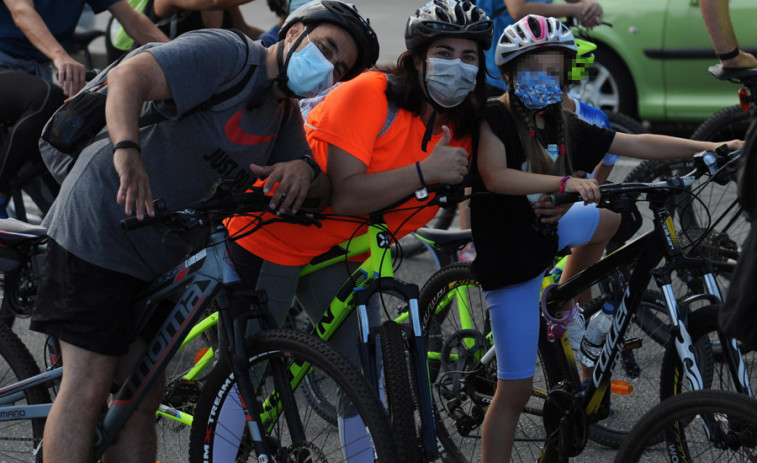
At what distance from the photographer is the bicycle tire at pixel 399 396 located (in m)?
3.24

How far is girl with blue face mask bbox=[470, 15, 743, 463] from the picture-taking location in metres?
3.56

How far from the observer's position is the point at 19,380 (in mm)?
3803

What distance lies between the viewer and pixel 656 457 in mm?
3307

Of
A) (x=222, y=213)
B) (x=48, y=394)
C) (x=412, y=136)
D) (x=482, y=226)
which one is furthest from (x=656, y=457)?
(x=48, y=394)

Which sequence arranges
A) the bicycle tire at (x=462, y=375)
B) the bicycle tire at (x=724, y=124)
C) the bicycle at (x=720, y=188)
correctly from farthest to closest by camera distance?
the bicycle tire at (x=724, y=124) → the bicycle at (x=720, y=188) → the bicycle tire at (x=462, y=375)

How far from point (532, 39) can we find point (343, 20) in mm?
639

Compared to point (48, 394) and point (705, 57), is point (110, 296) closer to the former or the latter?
point (48, 394)

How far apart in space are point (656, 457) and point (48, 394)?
1.98 meters

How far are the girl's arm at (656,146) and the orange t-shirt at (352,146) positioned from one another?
544 mm

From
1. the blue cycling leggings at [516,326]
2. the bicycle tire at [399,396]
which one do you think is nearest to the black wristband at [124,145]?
the bicycle tire at [399,396]

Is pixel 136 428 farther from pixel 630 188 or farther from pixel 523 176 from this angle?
pixel 630 188

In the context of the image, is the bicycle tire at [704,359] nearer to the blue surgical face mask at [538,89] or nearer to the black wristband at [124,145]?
the blue surgical face mask at [538,89]

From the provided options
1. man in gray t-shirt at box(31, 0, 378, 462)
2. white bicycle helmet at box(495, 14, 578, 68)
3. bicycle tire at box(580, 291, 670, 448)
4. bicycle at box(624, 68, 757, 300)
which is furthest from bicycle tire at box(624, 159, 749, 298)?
man in gray t-shirt at box(31, 0, 378, 462)

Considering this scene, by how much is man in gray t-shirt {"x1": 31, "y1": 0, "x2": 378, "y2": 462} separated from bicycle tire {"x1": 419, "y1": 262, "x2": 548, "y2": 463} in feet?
3.58
